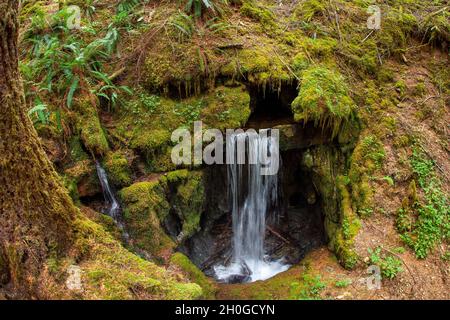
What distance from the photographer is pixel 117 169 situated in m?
5.39

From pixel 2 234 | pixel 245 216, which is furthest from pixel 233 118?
pixel 2 234

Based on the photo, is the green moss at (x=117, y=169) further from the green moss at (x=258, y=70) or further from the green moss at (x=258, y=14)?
the green moss at (x=258, y=14)

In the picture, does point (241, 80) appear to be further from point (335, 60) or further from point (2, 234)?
point (2, 234)

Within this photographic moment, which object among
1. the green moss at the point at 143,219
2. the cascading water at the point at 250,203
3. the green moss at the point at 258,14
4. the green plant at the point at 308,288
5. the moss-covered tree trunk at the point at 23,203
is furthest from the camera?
the green moss at the point at 258,14

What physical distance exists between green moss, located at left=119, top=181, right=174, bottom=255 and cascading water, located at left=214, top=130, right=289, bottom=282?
152cm

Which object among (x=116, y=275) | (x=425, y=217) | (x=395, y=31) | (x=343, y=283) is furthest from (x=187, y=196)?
(x=395, y=31)

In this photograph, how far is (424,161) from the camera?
5840 millimetres

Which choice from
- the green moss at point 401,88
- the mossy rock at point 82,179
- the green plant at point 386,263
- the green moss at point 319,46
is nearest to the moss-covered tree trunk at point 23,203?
the mossy rock at point 82,179

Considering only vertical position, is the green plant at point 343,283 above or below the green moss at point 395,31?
below

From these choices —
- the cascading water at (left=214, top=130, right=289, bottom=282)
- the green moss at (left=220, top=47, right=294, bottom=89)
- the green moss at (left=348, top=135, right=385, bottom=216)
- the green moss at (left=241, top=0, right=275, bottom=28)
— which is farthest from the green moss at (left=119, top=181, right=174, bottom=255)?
the green moss at (left=241, top=0, right=275, bottom=28)

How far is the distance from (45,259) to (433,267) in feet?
16.8

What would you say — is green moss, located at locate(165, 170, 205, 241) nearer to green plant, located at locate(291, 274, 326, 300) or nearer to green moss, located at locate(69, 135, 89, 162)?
green moss, located at locate(69, 135, 89, 162)

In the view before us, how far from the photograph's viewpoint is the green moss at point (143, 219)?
16.9ft

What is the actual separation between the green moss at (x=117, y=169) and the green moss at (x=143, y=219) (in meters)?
0.19
